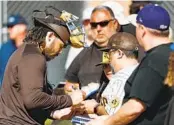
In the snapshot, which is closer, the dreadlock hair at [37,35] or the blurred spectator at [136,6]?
the dreadlock hair at [37,35]

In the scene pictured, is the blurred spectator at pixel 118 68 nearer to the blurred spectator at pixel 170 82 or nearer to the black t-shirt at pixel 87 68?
the blurred spectator at pixel 170 82

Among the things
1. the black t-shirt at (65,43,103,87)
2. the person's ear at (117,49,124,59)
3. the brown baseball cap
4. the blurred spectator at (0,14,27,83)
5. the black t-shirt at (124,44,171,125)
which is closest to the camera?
the black t-shirt at (124,44,171,125)

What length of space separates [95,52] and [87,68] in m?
0.19

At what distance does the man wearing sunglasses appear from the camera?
20.6 ft

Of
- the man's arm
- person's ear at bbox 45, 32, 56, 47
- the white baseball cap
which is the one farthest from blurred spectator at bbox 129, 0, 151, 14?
the man's arm

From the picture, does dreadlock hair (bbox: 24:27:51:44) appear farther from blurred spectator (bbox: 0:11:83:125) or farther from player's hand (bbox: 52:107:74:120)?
player's hand (bbox: 52:107:74:120)

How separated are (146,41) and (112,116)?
573 millimetres

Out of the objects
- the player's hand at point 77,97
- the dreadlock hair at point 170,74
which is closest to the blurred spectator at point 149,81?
the dreadlock hair at point 170,74

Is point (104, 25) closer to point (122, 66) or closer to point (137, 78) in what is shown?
point (122, 66)

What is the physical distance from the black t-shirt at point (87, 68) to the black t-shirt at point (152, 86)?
1635 mm

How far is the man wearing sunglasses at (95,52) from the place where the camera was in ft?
20.6

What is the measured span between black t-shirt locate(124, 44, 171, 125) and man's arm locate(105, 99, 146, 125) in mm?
40

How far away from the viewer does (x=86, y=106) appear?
5242mm

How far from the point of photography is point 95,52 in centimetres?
643
